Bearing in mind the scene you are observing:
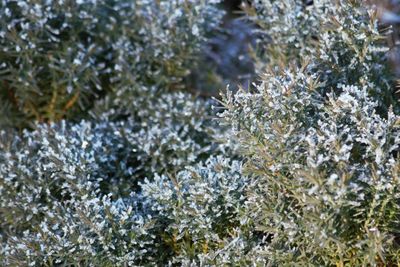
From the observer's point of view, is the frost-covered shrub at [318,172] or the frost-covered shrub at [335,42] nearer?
the frost-covered shrub at [318,172]

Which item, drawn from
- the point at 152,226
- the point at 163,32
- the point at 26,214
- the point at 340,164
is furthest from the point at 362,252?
the point at 163,32

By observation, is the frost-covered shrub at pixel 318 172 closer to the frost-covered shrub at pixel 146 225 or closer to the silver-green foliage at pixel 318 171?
the silver-green foliage at pixel 318 171

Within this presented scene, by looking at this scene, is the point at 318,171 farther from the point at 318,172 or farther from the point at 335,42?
the point at 335,42

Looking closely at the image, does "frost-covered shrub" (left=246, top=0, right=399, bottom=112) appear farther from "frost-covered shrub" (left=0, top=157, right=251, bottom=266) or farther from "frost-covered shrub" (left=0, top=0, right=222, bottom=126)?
"frost-covered shrub" (left=0, top=157, right=251, bottom=266)

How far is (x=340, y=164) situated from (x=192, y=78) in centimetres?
158

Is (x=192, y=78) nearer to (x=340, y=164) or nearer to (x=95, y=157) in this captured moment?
(x=95, y=157)

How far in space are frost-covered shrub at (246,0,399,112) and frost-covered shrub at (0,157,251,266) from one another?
52 centimetres

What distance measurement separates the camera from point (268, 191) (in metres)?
1.81

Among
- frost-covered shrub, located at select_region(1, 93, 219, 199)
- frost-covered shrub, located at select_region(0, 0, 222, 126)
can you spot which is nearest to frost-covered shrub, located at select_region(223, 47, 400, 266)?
frost-covered shrub, located at select_region(1, 93, 219, 199)

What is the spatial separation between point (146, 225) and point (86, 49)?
3.62ft

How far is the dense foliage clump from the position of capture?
170 cm

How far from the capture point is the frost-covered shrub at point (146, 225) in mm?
1899

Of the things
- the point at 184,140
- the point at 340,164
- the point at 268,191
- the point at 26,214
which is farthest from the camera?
the point at 184,140

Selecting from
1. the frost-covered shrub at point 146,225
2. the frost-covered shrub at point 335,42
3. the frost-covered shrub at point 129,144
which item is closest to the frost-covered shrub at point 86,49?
the frost-covered shrub at point 129,144
